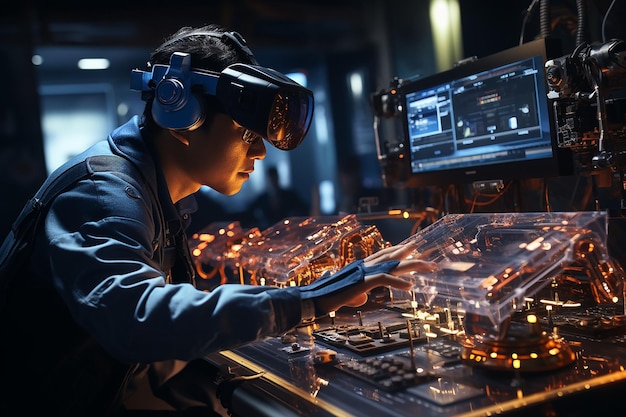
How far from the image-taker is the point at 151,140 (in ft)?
5.07

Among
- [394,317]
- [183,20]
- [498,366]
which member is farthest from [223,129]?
[183,20]

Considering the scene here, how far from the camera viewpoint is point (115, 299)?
1124 mm

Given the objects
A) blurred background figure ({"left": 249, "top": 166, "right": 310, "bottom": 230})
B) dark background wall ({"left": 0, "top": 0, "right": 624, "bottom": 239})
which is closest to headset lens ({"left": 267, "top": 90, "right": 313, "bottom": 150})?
dark background wall ({"left": 0, "top": 0, "right": 624, "bottom": 239})

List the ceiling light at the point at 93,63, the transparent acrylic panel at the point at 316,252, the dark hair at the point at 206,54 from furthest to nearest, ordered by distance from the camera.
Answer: the ceiling light at the point at 93,63 < the transparent acrylic panel at the point at 316,252 < the dark hair at the point at 206,54

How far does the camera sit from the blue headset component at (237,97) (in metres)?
1.36

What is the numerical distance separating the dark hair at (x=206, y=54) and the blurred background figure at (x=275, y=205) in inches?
146

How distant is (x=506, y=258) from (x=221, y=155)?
0.67m

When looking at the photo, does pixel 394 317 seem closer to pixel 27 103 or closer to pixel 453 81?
pixel 453 81

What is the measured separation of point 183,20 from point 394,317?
4.56 metres

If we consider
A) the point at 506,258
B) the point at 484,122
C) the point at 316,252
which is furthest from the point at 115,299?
the point at 484,122

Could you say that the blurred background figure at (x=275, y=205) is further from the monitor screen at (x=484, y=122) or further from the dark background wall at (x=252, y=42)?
the monitor screen at (x=484, y=122)

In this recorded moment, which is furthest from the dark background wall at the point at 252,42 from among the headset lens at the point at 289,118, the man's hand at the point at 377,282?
the man's hand at the point at 377,282

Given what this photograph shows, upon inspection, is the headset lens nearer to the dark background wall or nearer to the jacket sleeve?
the jacket sleeve

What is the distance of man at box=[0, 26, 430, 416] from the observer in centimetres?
114
